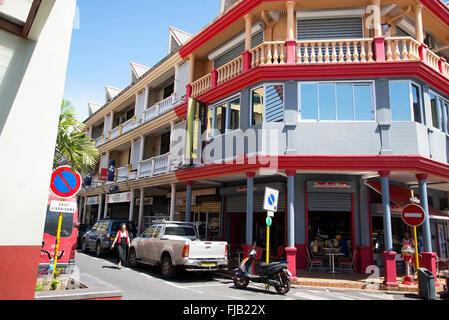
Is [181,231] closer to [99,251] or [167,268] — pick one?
[167,268]

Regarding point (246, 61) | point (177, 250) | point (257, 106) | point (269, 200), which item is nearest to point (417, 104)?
point (257, 106)

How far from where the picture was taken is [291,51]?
43.6 ft

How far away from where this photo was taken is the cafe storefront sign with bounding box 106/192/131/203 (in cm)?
2366

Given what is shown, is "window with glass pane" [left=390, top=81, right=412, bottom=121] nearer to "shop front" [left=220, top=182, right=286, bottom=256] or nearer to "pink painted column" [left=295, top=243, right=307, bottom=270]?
"shop front" [left=220, top=182, right=286, bottom=256]

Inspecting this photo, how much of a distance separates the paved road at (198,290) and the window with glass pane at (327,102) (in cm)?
638

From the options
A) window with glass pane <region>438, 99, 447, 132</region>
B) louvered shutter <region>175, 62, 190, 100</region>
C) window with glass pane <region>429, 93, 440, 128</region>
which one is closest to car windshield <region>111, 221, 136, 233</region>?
louvered shutter <region>175, 62, 190, 100</region>

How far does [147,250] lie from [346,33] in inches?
486

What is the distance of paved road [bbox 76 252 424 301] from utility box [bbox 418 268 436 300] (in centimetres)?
35

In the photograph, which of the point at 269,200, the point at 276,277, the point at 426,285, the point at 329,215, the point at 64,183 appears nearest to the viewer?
the point at 64,183

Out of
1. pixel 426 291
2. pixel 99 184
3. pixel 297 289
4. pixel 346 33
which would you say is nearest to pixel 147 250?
pixel 297 289

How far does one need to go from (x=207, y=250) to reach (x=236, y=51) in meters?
10.8

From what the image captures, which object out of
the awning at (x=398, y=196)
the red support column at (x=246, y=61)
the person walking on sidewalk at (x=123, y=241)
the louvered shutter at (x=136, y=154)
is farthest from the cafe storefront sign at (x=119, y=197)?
the awning at (x=398, y=196)

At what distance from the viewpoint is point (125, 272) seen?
1245 cm

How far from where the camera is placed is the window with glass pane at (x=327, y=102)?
1285 cm
